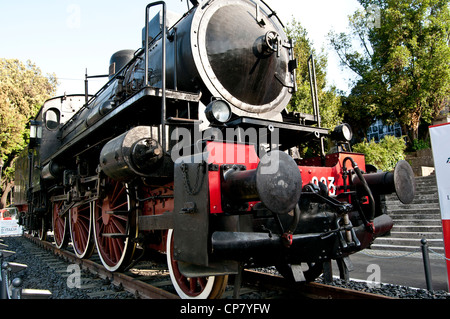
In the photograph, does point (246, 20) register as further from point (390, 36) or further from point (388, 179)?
point (390, 36)

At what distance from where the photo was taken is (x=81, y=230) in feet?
20.6

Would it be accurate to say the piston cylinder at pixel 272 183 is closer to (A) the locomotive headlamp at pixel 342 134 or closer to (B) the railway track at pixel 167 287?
(B) the railway track at pixel 167 287

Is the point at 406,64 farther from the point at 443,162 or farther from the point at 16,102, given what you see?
the point at 16,102

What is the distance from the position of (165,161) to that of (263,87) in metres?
1.47

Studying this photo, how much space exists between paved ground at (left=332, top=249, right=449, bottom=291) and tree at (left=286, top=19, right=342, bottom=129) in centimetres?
756

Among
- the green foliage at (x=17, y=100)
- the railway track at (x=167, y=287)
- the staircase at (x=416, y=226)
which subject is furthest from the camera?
the green foliage at (x=17, y=100)

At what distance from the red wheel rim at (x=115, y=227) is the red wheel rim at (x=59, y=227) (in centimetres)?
254

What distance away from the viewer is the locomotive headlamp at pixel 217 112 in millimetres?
2941

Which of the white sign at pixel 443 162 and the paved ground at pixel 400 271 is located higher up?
the white sign at pixel 443 162

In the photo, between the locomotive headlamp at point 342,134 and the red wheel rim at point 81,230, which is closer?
the locomotive headlamp at point 342,134

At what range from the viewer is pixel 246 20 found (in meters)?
3.95

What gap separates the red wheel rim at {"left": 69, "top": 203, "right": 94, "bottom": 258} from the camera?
598cm

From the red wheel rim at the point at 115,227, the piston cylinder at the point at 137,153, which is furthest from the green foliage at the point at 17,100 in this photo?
the piston cylinder at the point at 137,153
